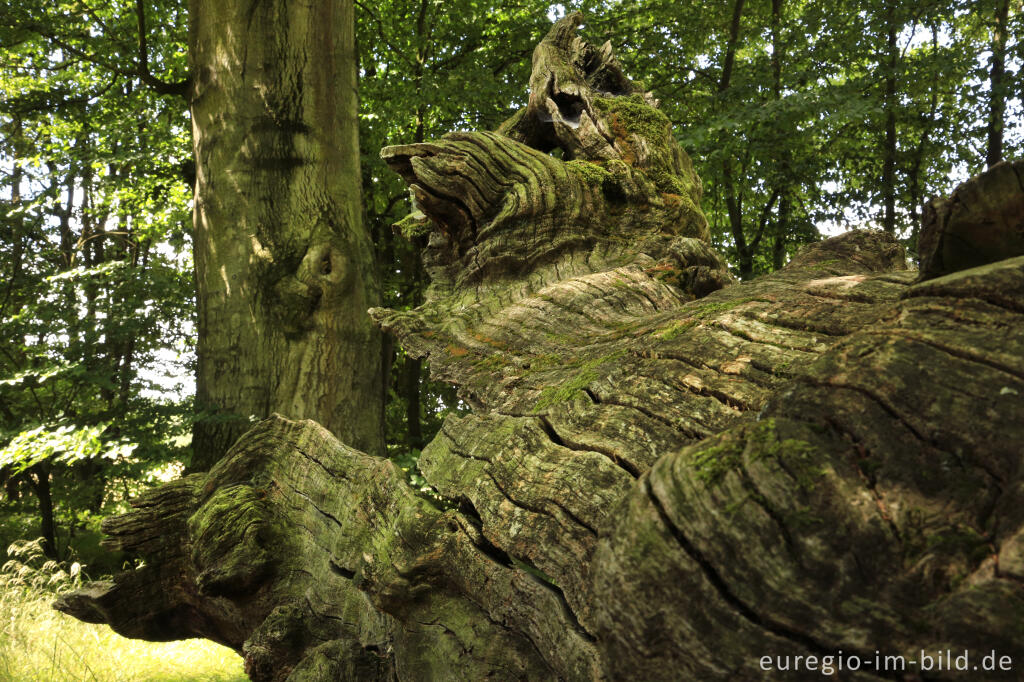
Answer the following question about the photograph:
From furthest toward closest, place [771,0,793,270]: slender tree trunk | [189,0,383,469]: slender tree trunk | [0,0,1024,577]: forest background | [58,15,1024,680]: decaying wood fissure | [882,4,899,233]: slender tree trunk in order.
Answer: [882,4,899,233]: slender tree trunk, [771,0,793,270]: slender tree trunk, [0,0,1024,577]: forest background, [189,0,383,469]: slender tree trunk, [58,15,1024,680]: decaying wood fissure

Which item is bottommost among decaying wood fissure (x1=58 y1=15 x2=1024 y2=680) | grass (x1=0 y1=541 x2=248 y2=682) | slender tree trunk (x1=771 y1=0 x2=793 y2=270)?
grass (x1=0 y1=541 x2=248 y2=682)

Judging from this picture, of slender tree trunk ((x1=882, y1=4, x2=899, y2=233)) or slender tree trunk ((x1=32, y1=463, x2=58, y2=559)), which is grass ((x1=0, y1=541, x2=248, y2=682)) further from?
slender tree trunk ((x1=882, y1=4, x2=899, y2=233))

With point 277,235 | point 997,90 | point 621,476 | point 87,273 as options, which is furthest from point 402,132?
point 621,476

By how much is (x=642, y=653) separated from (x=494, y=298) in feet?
7.51

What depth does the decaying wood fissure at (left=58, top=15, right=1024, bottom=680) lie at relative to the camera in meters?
1.30

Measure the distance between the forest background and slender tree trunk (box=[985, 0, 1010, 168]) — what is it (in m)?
0.06

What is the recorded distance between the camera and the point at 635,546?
1.43 meters

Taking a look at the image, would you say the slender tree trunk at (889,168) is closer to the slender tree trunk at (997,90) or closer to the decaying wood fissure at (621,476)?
the slender tree trunk at (997,90)

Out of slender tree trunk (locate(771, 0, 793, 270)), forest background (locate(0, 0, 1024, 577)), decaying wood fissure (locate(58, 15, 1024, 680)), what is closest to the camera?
decaying wood fissure (locate(58, 15, 1024, 680))

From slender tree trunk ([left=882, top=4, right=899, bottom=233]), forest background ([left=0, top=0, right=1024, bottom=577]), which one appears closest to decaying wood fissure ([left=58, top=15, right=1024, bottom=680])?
forest background ([left=0, top=0, right=1024, bottom=577])

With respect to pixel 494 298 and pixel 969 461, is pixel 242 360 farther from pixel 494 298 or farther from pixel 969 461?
pixel 969 461

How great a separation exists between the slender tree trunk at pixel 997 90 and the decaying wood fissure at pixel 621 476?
8.32m

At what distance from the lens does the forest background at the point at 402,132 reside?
9.18 metres

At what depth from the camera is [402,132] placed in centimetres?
1280
